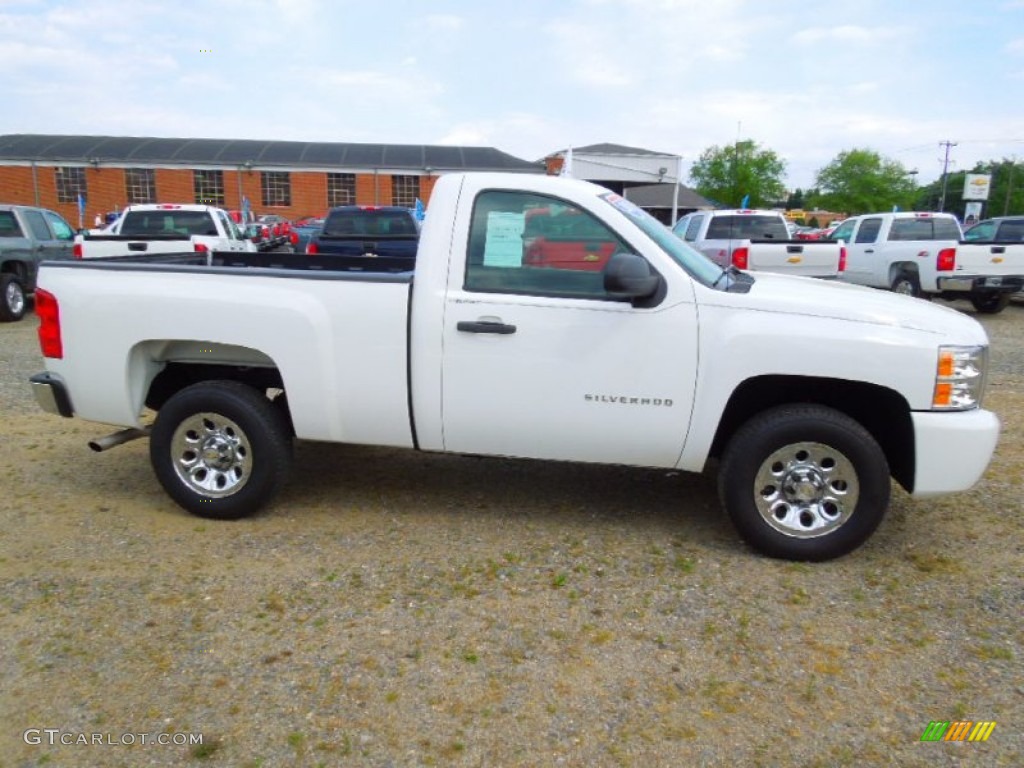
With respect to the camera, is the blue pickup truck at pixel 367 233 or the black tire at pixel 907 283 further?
the black tire at pixel 907 283

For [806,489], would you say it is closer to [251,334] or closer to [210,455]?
[251,334]

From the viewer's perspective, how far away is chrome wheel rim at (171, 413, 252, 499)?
177 inches

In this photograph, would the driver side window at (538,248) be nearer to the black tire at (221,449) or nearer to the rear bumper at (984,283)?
the black tire at (221,449)

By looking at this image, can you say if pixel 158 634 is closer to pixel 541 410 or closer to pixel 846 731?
pixel 541 410

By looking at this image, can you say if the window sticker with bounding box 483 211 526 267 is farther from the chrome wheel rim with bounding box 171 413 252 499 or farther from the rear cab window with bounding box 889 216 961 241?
the rear cab window with bounding box 889 216 961 241

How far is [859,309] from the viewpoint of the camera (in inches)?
154

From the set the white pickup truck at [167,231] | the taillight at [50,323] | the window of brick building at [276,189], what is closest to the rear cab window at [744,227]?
the white pickup truck at [167,231]

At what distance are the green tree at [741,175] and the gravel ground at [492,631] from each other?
247 ft

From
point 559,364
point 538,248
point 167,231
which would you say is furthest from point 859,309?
point 167,231

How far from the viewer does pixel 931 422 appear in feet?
12.5

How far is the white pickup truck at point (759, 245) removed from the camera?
41.5ft

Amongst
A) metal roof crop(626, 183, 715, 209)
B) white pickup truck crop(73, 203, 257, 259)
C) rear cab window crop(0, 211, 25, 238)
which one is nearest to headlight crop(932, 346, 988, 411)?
white pickup truck crop(73, 203, 257, 259)

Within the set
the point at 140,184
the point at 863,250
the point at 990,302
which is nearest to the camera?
the point at 990,302

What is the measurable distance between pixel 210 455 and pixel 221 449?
72mm
